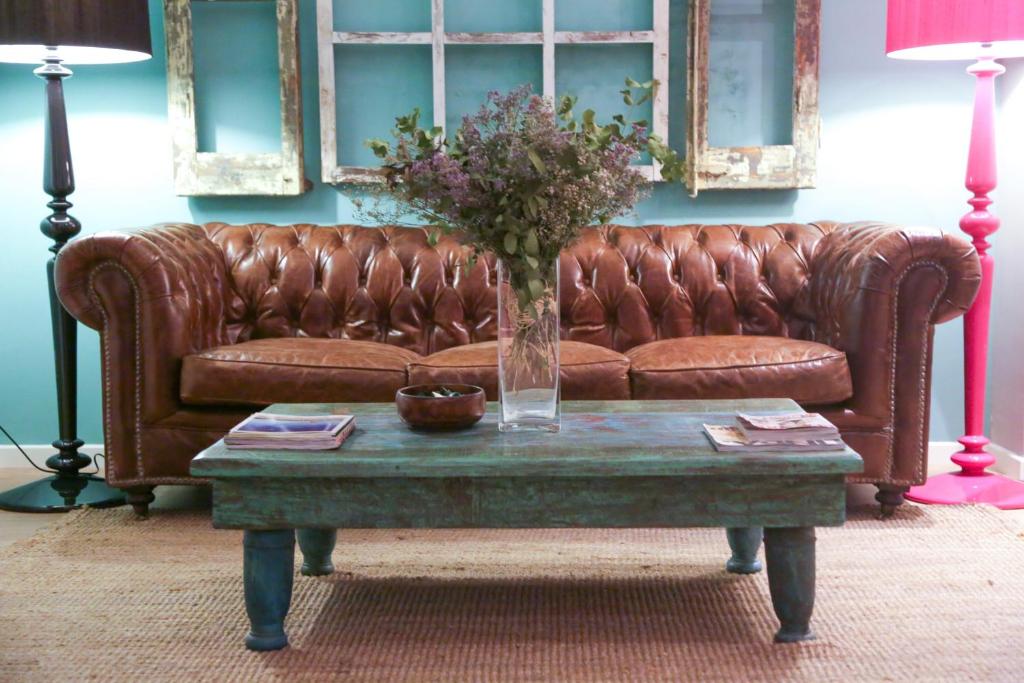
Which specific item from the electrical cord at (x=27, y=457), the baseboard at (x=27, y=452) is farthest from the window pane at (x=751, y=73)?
the baseboard at (x=27, y=452)

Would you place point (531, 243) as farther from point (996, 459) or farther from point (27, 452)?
point (27, 452)

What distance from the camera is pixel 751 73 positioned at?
3.97 meters

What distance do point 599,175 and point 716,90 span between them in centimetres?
194

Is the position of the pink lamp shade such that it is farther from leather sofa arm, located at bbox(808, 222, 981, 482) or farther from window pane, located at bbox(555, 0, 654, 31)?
window pane, located at bbox(555, 0, 654, 31)

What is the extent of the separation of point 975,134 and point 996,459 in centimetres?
117

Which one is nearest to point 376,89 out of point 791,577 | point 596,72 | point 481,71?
point 481,71

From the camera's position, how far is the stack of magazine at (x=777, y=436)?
2.13 metres

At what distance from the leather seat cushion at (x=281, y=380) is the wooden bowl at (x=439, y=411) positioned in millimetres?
846

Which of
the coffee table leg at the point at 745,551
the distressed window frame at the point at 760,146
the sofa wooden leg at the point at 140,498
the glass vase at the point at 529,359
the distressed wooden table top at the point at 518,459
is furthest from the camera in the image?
the distressed window frame at the point at 760,146

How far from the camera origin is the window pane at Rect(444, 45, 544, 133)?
13.1ft

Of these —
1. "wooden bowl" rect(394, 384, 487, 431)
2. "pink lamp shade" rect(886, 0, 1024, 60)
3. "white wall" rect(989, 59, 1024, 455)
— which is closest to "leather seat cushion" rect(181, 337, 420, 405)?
"wooden bowl" rect(394, 384, 487, 431)

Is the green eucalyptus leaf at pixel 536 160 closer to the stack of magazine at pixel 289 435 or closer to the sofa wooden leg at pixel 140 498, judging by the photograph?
the stack of magazine at pixel 289 435

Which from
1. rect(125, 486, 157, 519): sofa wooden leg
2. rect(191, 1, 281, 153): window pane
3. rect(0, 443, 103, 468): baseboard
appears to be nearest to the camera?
rect(125, 486, 157, 519): sofa wooden leg

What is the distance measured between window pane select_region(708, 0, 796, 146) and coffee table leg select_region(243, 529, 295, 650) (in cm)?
242
